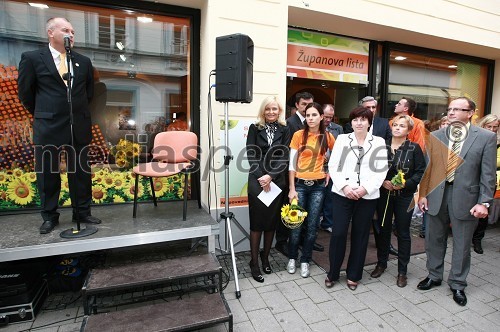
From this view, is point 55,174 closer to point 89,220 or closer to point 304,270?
point 89,220

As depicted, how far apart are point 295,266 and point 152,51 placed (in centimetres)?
317

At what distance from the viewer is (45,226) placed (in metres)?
2.83

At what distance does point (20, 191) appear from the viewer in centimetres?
352

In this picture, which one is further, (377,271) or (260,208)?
(377,271)

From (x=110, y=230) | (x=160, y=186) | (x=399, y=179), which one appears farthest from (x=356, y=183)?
(x=160, y=186)

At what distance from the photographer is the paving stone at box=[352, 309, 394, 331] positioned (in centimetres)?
246

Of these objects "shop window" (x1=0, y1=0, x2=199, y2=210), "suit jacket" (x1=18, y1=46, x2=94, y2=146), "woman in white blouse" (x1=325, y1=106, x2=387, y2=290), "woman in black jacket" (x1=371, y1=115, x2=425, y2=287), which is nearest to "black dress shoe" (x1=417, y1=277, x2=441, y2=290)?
"woman in black jacket" (x1=371, y1=115, x2=425, y2=287)

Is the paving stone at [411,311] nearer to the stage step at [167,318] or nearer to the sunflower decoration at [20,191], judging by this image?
the stage step at [167,318]

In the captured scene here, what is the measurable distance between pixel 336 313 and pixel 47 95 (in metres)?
3.17

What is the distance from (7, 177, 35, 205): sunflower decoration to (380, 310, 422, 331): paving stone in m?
3.90

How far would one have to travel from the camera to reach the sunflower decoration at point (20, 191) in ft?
11.5

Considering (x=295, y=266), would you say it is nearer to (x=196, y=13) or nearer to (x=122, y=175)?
(x=122, y=175)

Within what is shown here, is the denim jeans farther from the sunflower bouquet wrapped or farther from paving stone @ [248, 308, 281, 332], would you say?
paving stone @ [248, 308, 281, 332]

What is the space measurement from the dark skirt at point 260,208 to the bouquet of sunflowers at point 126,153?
169 cm
